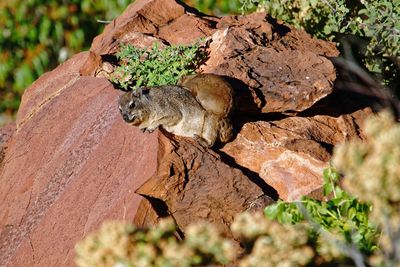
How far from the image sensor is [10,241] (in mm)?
7480

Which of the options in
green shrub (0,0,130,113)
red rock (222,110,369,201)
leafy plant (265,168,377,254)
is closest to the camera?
leafy plant (265,168,377,254)

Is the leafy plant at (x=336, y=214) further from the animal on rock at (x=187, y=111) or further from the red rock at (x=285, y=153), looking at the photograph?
the animal on rock at (x=187, y=111)

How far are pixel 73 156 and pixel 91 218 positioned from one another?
1.06m

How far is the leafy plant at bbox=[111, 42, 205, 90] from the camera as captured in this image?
795 cm

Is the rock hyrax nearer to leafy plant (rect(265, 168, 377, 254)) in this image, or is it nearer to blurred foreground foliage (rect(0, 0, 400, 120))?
leafy plant (rect(265, 168, 377, 254))

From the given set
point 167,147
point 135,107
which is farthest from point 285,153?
point 135,107

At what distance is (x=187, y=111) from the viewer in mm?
7117

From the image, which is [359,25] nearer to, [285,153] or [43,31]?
[285,153]

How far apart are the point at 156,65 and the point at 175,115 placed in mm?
1057

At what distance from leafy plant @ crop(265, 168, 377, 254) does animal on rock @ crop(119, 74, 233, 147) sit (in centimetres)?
136

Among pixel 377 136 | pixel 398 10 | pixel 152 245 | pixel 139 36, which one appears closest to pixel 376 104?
pixel 398 10

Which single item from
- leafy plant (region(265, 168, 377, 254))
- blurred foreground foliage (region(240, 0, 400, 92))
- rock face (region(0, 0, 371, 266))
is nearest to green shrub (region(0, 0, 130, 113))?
rock face (region(0, 0, 371, 266))

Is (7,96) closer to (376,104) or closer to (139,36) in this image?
(139,36)

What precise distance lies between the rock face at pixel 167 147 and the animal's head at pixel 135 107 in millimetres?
148
